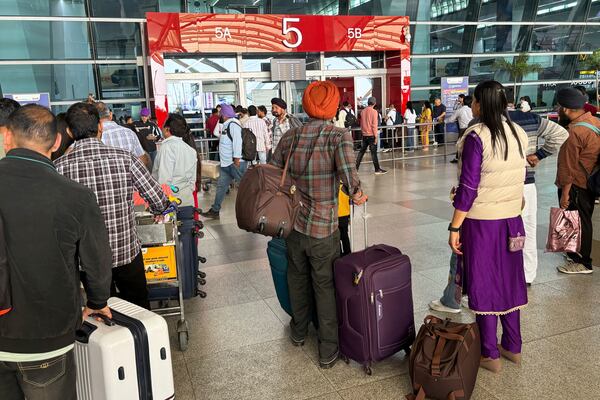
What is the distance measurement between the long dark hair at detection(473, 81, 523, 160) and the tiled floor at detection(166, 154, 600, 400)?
1339 millimetres

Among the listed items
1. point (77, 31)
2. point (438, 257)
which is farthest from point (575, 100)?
point (77, 31)

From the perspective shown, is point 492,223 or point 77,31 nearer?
point 492,223

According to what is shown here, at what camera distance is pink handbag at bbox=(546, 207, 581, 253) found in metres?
4.61

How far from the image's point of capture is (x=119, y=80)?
1511 cm

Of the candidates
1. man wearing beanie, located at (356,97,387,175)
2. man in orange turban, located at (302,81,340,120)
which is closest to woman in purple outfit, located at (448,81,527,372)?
man in orange turban, located at (302,81,340,120)

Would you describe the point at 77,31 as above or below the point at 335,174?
above

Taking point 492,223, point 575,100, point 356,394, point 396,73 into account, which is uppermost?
point 396,73

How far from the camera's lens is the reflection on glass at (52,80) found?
569 inches

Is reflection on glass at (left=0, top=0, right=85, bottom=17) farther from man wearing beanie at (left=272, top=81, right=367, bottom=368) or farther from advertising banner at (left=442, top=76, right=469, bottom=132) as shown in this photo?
man wearing beanie at (left=272, top=81, right=367, bottom=368)

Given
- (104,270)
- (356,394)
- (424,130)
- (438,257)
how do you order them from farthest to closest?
1. (424,130)
2. (438,257)
3. (356,394)
4. (104,270)

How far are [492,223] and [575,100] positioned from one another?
217 centimetres

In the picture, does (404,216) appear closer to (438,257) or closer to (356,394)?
(438,257)

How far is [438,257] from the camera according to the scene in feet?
17.6

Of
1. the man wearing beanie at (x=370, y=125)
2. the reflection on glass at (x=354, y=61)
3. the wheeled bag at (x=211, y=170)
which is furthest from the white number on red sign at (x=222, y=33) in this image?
the wheeled bag at (x=211, y=170)
